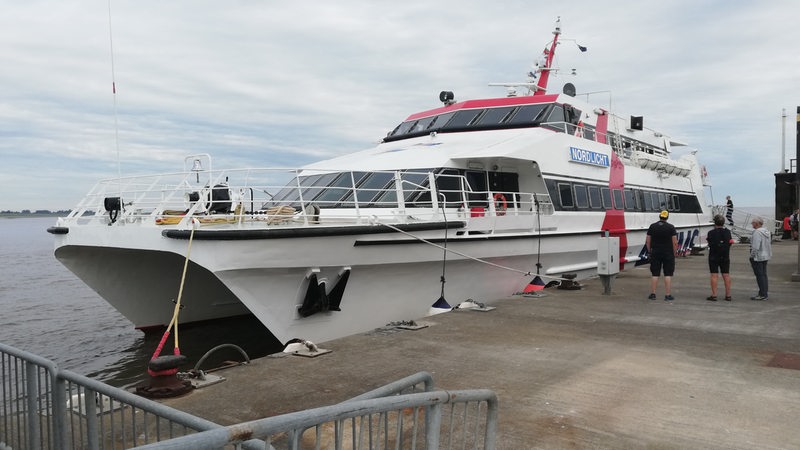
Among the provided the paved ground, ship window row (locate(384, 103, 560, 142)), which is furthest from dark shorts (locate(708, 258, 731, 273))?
ship window row (locate(384, 103, 560, 142))

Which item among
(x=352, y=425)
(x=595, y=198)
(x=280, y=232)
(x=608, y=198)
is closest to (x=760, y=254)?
(x=595, y=198)

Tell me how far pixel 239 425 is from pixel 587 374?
154 inches

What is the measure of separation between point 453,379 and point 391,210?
3838 millimetres

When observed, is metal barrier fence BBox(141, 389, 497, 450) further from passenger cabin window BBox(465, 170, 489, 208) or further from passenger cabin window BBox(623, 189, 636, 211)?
passenger cabin window BBox(623, 189, 636, 211)

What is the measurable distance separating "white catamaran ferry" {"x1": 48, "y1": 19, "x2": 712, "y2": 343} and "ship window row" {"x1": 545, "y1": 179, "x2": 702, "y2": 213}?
1.9 inches

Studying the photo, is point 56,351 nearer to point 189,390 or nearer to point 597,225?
point 189,390

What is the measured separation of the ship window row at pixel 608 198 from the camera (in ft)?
38.0

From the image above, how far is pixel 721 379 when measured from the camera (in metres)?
5.00

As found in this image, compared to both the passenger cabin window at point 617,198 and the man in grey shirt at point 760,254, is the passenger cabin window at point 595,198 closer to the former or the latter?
the passenger cabin window at point 617,198

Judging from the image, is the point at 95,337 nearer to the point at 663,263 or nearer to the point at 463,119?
the point at 463,119

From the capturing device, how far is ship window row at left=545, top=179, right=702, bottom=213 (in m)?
11.6

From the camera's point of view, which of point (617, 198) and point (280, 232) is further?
point (617, 198)

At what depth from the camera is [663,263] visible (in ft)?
29.9

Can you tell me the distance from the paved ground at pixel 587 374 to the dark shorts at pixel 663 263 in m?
0.86
